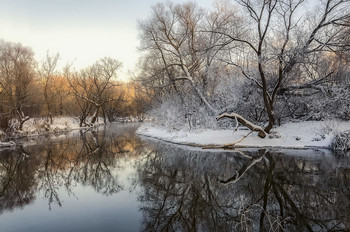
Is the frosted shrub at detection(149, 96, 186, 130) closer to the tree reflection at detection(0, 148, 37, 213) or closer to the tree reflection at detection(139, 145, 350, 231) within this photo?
the tree reflection at detection(139, 145, 350, 231)

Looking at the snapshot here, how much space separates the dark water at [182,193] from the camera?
5.94m

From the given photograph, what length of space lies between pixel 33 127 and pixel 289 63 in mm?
26820

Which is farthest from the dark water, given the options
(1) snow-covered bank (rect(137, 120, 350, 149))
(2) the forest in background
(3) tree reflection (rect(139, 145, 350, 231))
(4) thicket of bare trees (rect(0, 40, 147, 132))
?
(4) thicket of bare trees (rect(0, 40, 147, 132))

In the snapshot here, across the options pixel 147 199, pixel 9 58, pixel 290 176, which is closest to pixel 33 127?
pixel 9 58

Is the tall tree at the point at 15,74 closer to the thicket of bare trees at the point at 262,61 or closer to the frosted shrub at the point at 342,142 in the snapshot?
the thicket of bare trees at the point at 262,61

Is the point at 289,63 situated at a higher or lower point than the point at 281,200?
higher

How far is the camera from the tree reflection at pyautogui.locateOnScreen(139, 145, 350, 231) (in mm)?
5770

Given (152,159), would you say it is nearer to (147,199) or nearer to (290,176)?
(147,199)

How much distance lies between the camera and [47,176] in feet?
35.9

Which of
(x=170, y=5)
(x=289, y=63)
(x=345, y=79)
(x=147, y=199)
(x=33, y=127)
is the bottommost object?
(x=147, y=199)

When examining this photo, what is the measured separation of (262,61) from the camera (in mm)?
15742

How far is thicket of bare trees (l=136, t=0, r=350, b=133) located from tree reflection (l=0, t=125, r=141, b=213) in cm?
977

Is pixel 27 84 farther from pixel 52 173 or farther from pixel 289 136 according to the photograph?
pixel 289 136

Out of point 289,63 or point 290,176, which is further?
point 289,63
